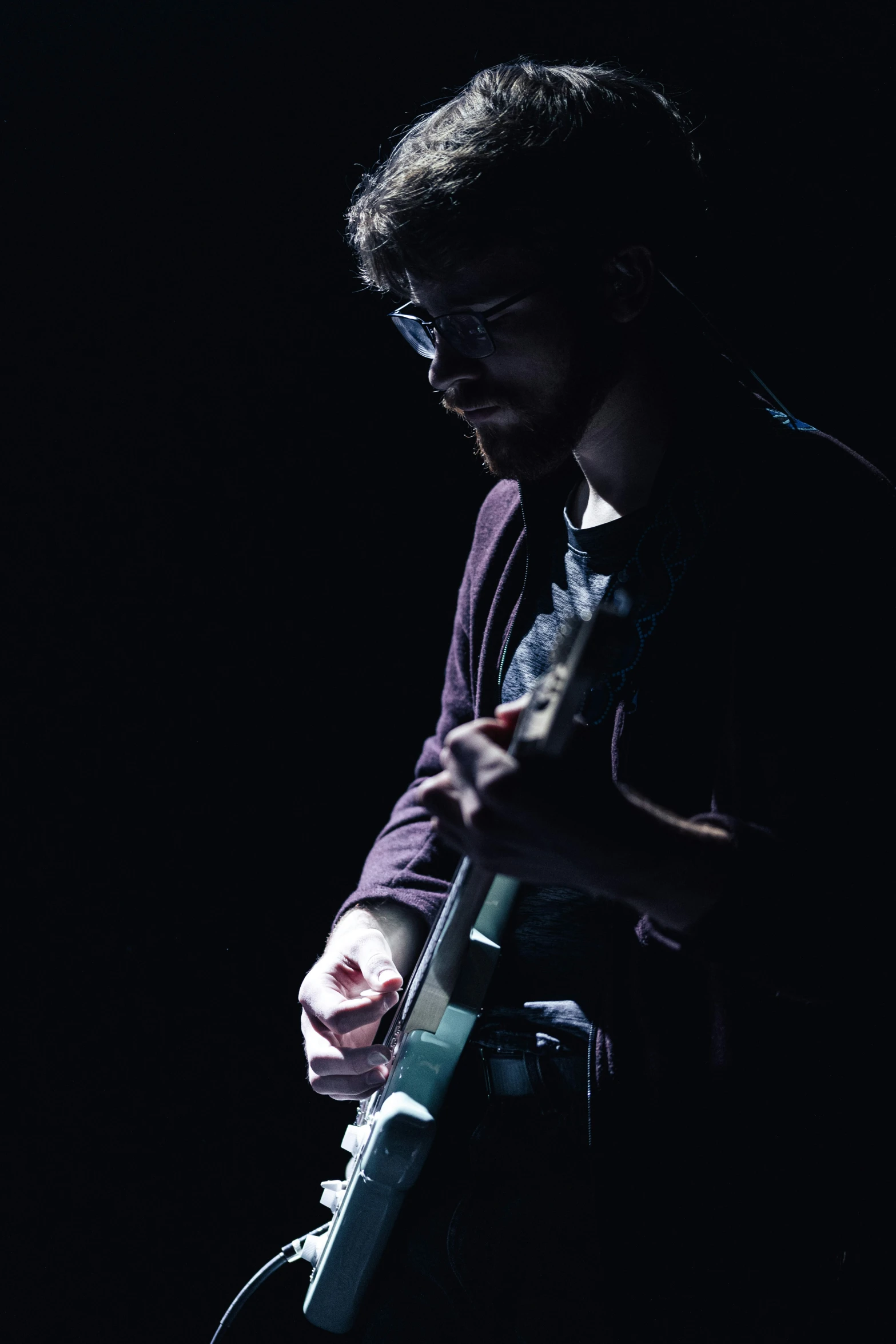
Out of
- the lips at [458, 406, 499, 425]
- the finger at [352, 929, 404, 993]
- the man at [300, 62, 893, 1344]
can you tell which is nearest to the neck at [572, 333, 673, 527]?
the man at [300, 62, 893, 1344]

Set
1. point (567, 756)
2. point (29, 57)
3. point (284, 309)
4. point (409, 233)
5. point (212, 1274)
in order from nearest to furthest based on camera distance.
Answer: point (567, 756) < point (409, 233) < point (29, 57) < point (284, 309) < point (212, 1274)

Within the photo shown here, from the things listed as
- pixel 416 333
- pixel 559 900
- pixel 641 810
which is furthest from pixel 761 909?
pixel 416 333

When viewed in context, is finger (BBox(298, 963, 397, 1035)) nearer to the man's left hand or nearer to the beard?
the man's left hand

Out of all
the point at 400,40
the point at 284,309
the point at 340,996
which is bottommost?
the point at 340,996

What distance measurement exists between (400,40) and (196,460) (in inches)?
33.7

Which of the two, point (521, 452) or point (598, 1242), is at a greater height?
point (521, 452)

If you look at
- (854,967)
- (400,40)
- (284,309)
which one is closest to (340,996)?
(854,967)

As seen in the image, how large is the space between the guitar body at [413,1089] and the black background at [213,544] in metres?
0.85

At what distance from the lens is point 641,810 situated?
0.79 metres

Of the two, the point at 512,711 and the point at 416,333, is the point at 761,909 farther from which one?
the point at 416,333

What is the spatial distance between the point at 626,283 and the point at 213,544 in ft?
3.41

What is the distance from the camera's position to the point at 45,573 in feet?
6.30

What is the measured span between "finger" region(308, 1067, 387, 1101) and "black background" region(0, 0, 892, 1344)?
0.77 m

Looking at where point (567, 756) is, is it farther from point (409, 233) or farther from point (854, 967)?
point (409, 233)
